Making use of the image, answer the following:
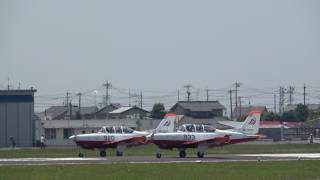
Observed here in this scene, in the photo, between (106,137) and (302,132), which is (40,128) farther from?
(106,137)

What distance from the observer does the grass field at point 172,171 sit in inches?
1492

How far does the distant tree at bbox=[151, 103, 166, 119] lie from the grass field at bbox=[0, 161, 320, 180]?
128m

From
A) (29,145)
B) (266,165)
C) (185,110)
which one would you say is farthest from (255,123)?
(185,110)

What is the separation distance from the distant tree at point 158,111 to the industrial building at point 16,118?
7123 cm

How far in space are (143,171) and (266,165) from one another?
26.4 feet

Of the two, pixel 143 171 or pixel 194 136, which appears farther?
pixel 194 136

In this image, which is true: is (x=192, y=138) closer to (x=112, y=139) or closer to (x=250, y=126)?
(x=250, y=126)

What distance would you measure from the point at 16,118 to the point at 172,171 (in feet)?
214

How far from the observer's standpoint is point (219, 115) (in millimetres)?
179250

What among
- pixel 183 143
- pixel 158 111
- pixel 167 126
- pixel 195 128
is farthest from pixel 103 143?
pixel 158 111

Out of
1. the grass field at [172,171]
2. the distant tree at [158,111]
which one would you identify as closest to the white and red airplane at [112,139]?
the grass field at [172,171]

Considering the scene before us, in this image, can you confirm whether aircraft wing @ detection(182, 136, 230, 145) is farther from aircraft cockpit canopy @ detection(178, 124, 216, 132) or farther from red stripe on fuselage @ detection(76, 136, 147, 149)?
red stripe on fuselage @ detection(76, 136, 147, 149)

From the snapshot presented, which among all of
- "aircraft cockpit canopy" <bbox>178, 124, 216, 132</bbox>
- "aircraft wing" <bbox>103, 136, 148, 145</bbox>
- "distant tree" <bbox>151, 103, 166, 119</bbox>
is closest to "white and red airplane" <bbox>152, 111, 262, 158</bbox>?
"aircraft cockpit canopy" <bbox>178, 124, 216, 132</bbox>

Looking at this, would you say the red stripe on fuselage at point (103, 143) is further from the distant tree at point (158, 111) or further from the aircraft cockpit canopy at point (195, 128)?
the distant tree at point (158, 111)
